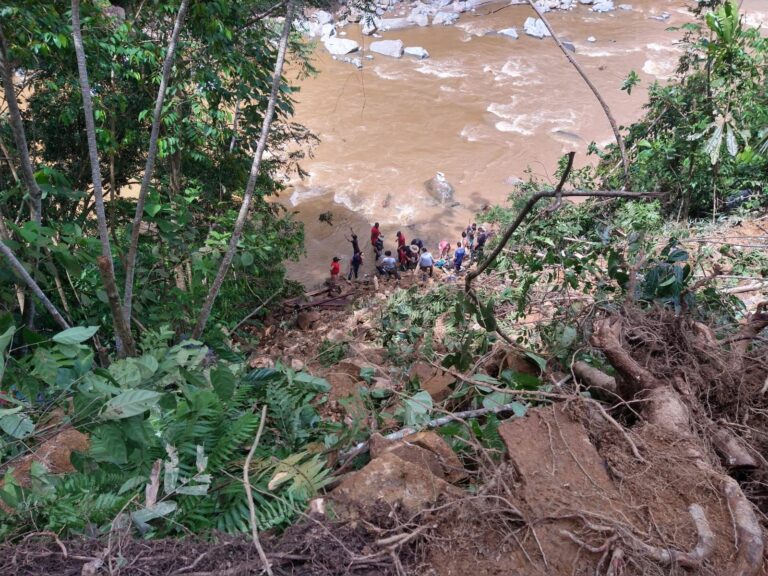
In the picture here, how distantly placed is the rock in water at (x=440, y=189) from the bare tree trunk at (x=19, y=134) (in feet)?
39.9

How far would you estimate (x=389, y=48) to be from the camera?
21.7 metres

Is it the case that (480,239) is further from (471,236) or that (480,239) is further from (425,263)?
(425,263)

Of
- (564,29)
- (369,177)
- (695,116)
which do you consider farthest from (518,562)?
(564,29)

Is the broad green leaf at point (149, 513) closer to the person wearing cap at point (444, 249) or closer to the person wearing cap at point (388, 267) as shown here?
the person wearing cap at point (388, 267)

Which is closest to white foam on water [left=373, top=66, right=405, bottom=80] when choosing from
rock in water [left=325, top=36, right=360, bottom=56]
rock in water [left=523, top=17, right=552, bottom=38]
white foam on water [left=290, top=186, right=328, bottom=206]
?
rock in water [left=325, top=36, right=360, bottom=56]

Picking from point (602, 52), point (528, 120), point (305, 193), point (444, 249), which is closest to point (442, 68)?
point (528, 120)

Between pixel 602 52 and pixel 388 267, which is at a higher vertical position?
pixel 602 52

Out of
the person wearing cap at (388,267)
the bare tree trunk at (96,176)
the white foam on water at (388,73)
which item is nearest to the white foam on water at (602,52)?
the white foam on water at (388,73)

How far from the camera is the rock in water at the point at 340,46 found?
849 inches

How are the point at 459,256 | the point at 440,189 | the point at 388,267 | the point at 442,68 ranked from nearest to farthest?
the point at 459,256 → the point at 388,267 → the point at 440,189 → the point at 442,68

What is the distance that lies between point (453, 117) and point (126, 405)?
17.5m

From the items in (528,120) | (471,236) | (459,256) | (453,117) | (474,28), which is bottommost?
(459,256)

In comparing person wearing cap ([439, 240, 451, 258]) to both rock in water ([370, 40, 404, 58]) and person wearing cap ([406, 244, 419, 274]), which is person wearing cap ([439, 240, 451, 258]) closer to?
person wearing cap ([406, 244, 419, 274])

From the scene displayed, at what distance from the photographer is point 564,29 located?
24.0m
